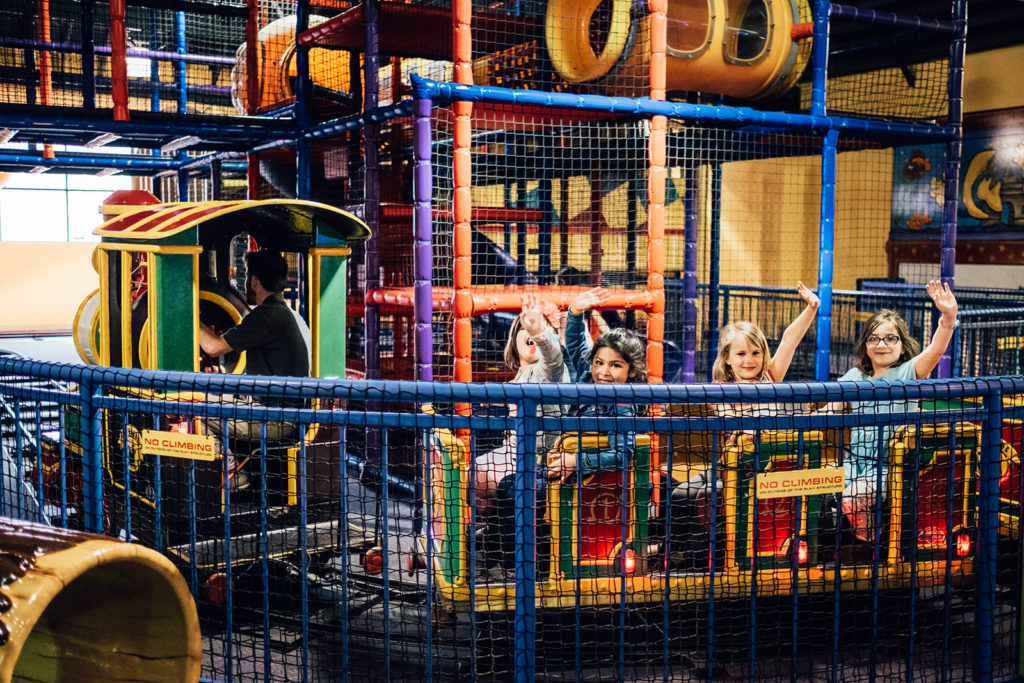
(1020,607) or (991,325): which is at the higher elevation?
(991,325)

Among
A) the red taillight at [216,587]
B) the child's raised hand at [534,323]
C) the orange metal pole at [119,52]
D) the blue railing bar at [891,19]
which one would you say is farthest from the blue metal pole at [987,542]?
the orange metal pole at [119,52]

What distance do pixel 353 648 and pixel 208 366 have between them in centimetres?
215

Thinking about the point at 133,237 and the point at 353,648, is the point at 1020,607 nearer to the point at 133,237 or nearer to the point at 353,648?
the point at 353,648

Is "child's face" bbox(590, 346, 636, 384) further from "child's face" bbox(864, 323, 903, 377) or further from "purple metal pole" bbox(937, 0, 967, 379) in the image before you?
"purple metal pole" bbox(937, 0, 967, 379)

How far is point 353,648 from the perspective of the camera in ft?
13.8

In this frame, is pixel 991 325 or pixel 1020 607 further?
pixel 991 325

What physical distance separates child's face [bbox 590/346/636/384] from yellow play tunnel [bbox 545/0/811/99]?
2.65 m

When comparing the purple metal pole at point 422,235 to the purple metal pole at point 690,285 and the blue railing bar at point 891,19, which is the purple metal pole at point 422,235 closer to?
the purple metal pole at point 690,285

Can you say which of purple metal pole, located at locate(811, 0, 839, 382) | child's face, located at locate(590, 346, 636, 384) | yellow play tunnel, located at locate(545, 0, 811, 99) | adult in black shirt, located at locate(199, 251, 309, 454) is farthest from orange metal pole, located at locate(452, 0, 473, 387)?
purple metal pole, located at locate(811, 0, 839, 382)

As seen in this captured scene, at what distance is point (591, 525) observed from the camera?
4.07 m

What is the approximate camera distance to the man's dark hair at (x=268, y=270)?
17.1ft

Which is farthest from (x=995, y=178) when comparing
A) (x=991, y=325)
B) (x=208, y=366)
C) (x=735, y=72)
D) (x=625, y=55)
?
(x=208, y=366)

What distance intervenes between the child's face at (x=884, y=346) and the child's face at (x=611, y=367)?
135cm

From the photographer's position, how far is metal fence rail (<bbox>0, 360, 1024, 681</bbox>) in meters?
3.16
